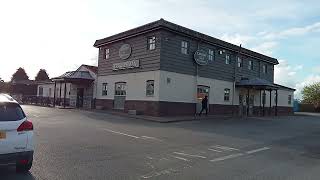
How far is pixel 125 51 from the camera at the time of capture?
97.7ft

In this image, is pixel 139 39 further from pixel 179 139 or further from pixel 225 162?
pixel 225 162

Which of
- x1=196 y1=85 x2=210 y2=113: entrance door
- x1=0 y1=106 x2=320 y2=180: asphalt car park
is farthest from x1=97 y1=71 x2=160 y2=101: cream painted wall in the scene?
x1=0 y1=106 x2=320 y2=180: asphalt car park

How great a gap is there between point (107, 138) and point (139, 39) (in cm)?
1569

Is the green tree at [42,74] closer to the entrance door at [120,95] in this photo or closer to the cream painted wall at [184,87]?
the entrance door at [120,95]

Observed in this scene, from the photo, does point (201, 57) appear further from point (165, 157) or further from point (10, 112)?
point (10, 112)

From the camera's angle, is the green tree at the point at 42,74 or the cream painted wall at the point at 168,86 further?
the green tree at the point at 42,74

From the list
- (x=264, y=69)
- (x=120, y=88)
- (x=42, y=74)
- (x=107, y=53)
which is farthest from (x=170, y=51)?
(x=42, y=74)

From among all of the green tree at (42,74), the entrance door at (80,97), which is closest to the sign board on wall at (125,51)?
the entrance door at (80,97)

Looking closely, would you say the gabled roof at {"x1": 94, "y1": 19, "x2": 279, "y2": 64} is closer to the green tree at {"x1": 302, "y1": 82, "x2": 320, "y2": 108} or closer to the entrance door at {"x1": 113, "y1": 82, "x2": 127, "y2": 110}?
the entrance door at {"x1": 113, "y1": 82, "x2": 127, "y2": 110}

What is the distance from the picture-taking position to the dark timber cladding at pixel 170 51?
26.0 meters

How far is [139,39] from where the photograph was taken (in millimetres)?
28219

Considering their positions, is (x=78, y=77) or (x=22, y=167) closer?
(x=22, y=167)

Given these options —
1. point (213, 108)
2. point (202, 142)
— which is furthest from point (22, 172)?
point (213, 108)

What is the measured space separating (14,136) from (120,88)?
2332 centimetres
